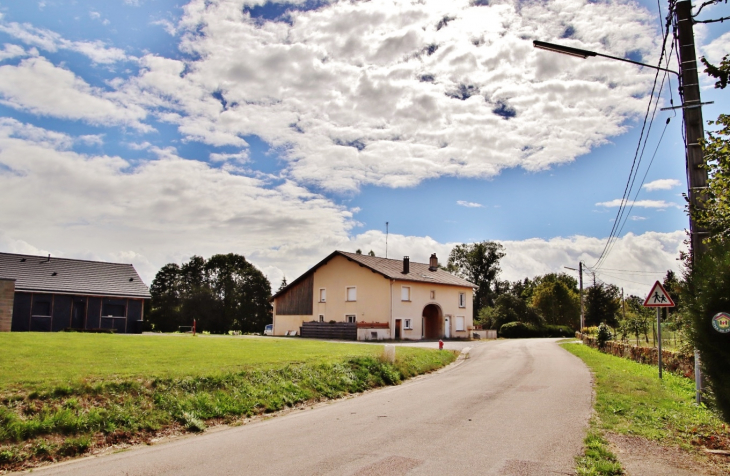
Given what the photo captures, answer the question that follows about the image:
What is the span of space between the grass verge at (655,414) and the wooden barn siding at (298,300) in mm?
33544

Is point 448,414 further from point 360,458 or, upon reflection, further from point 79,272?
point 79,272

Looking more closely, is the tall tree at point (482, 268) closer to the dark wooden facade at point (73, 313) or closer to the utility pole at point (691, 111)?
the dark wooden facade at point (73, 313)

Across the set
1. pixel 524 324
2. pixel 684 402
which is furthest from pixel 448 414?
pixel 524 324

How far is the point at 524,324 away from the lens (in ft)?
197

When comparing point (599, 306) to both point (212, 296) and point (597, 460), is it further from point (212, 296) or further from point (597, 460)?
point (597, 460)

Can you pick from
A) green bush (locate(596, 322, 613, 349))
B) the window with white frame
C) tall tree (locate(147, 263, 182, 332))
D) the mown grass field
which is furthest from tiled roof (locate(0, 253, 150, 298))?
green bush (locate(596, 322, 613, 349))

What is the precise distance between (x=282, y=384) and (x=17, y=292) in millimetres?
30576

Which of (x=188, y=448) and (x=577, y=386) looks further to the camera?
(x=577, y=386)

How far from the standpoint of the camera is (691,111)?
9.89 metres

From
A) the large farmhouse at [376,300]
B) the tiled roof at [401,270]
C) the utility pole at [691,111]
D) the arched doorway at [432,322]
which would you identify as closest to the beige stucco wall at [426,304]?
the large farmhouse at [376,300]

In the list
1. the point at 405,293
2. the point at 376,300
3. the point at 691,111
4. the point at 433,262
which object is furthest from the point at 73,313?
the point at 691,111

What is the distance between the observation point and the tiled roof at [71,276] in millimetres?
36344

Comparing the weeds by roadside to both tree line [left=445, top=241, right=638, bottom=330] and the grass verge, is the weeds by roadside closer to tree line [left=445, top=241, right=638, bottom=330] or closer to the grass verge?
the grass verge

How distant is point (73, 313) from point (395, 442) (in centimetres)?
3656
